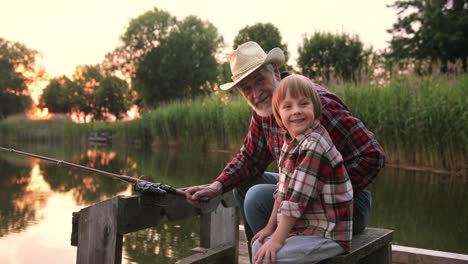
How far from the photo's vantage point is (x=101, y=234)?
1.73 metres

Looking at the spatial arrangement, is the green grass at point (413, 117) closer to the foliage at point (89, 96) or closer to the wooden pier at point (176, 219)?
the wooden pier at point (176, 219)

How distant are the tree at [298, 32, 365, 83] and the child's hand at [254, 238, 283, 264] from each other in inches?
891

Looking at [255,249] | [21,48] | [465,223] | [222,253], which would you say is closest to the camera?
[255,249]

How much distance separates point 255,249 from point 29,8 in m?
→ 16.8

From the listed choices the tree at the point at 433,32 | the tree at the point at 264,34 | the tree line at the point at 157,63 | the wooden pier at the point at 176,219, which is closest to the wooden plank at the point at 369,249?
the wooden pier at the point at 176,219

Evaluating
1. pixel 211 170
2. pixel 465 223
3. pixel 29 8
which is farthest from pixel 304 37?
pixel 465 223

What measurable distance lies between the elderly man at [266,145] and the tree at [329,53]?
21.9 metres

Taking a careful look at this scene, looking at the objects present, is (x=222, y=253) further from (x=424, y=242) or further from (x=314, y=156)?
(x=424, y=242)

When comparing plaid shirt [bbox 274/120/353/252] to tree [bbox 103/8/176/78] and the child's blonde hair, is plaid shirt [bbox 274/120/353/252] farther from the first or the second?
tree [bbox 103/8/176/78]

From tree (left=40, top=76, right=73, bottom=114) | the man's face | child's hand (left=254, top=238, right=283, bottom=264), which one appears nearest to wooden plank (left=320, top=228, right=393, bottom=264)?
child's hand (left=254, top=238, right=283, bottom=264)

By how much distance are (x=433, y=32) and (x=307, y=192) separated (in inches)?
766

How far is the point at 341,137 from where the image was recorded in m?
1.70

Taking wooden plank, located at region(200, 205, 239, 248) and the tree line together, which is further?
the tree line

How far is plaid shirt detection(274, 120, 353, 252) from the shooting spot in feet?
4.68
